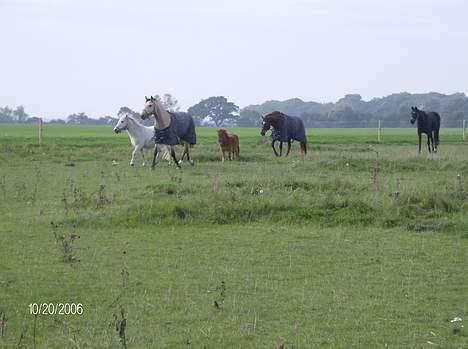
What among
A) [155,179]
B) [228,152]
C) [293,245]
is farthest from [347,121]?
[293,245]

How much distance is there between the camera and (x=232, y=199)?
12492 mm

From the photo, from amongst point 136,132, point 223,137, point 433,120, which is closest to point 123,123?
point 136,132

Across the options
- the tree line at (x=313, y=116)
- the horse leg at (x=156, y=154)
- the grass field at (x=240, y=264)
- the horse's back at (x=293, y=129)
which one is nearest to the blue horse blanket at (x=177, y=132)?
the horse leg at (x=156, y=154)

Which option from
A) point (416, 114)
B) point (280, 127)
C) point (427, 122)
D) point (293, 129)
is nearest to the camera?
point (280, 127)

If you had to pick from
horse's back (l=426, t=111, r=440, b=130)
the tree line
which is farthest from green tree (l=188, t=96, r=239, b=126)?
horse's back (l=426, t=111, r=440, b=130)

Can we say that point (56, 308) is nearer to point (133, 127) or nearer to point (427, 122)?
point (133, 127)

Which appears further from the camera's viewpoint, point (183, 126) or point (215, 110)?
point (215, 110)

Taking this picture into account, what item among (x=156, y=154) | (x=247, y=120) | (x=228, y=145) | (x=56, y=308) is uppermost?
(x=247, y=120)

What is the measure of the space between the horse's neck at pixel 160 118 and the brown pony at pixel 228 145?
98.4 inches

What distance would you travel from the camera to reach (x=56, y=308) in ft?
23.0

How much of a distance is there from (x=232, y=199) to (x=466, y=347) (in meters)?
6.79

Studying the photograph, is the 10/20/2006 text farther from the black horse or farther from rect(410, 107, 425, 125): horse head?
rect(410, 107, 425, 125): horse head

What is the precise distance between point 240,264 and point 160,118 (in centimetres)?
1265

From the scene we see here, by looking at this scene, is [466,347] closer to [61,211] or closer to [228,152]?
[61,211]
